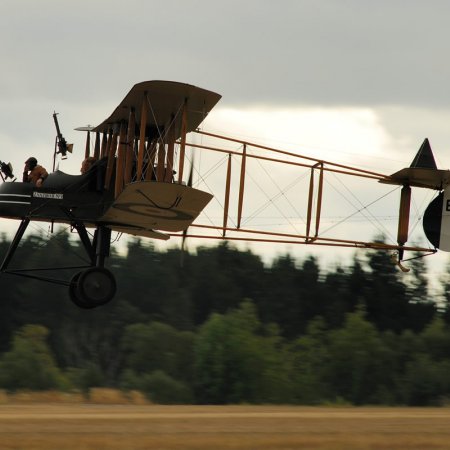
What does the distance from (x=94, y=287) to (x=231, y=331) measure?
3533 cm

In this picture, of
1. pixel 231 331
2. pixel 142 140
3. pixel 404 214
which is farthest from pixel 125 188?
pixel 231 331

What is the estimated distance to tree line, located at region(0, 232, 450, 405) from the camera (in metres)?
47.6

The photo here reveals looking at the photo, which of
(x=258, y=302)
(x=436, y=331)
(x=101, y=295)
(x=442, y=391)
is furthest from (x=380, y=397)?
(x=101, y=295)

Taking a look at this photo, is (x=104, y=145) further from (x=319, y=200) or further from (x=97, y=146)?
(x=319, y=200)

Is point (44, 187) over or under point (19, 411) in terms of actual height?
over

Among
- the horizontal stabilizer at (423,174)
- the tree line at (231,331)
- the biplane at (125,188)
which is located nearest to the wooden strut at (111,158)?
the biplane at (125,188)

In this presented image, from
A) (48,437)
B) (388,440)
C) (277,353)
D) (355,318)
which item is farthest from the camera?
(355,318)

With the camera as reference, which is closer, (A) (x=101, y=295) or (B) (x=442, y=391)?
(A) (x=101, y=295)

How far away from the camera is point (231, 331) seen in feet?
164

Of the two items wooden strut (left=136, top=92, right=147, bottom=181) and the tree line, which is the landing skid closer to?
wooden strut (left=136, top=92, right=147, bottom=181)

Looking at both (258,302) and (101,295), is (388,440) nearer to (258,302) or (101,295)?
(101,295)

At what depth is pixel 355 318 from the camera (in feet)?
194

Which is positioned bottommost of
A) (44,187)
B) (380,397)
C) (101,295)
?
(380,397)

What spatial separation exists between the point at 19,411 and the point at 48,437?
3.29m
